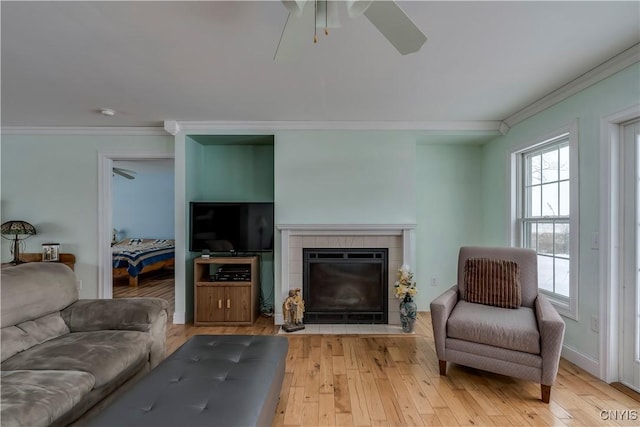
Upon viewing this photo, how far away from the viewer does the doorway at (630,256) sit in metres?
2.28

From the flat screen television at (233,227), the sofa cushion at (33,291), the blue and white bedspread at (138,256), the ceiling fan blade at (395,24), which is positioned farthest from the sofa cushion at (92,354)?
the blue and white bedspread at (138,256)

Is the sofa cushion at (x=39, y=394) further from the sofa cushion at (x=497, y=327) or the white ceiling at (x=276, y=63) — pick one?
the sofa cushion at (x=497, y=327)

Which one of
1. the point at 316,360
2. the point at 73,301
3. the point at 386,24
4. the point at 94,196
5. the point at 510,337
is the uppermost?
the point at 386,24

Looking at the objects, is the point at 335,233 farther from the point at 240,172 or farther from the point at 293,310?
the point at 240,172

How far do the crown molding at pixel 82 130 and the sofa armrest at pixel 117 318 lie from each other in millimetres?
2414

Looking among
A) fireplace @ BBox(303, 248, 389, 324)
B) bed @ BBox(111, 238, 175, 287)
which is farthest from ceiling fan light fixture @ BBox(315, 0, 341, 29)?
bed @ BBox(111, 238, 175, 287)

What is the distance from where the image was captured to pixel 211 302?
3.74 m

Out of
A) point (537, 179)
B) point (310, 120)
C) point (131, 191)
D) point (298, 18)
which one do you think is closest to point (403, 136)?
point (310, 120)

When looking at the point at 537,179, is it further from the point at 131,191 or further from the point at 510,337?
the point at 131,191

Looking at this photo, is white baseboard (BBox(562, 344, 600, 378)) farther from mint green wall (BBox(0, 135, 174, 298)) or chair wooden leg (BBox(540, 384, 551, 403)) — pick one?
mint green wall (BBox(0, 135, 174, 298))

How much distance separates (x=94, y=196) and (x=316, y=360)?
345cm

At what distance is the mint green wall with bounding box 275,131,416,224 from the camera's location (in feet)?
12.7

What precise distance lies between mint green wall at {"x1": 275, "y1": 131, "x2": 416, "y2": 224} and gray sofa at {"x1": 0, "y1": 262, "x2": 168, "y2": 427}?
1918 mm

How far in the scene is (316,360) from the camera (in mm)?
2842
